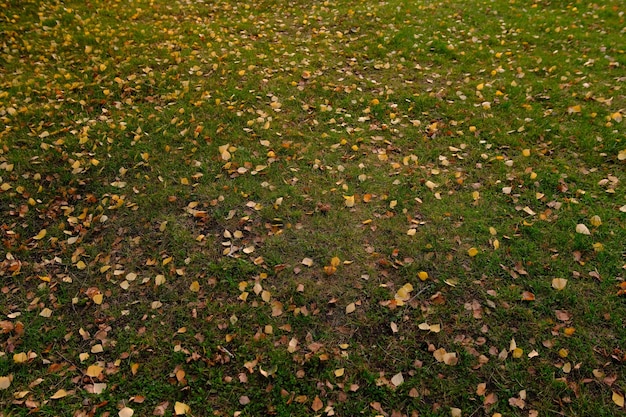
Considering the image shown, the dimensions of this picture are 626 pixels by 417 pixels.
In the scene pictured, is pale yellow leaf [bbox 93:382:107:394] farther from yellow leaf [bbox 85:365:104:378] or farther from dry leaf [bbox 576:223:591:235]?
dry leaf [bbox 576:223:591:235]

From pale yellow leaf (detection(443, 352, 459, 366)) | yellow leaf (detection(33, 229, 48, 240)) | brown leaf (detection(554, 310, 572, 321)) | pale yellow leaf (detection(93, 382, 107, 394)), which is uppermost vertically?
yellow leaf (detection(33, 229, 48, 240))

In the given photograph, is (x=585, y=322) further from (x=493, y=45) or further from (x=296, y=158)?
(x=493, y=45)

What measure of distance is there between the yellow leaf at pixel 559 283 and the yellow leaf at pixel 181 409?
2749 millimetres

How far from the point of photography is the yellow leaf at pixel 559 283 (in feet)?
10.7

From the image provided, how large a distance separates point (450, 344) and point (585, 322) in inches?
38.6

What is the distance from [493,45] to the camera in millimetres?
6363

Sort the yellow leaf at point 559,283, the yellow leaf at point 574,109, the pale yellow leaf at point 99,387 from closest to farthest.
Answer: the pale yellow leaf at point 99,387 < the yellow leaf at point 559,283 < the yellow leaf at point 574,109

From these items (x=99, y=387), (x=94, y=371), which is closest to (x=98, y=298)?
(x=94, y=371)

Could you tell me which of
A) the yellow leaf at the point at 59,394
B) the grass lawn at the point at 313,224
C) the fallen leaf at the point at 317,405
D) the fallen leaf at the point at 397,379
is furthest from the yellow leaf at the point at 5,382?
the fallen leaf at the point at 397,379

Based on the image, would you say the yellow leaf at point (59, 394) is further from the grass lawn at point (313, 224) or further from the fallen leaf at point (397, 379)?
the fallen leaf at point (397, 379)

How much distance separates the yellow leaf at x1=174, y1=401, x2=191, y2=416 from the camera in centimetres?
277

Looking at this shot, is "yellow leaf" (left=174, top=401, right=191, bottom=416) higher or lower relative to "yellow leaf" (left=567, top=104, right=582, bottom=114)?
lower

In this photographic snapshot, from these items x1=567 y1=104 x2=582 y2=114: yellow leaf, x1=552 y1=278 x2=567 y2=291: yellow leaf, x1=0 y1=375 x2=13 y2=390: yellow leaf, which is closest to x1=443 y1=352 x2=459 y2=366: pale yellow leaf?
x1=552 y1=278 x2=567 y2=291: yellow leaf

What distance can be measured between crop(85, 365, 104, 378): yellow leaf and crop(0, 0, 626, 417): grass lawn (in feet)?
0.05
